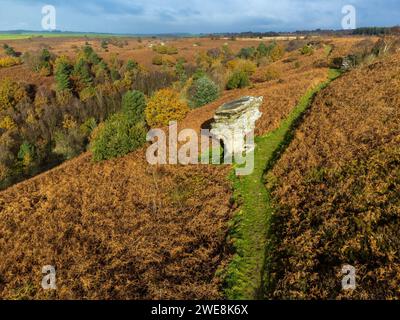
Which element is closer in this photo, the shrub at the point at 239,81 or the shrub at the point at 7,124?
the shrub at the point at 239,81

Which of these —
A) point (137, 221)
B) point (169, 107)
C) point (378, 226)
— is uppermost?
point (169, 107)

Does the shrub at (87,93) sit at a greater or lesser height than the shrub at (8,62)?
lesser

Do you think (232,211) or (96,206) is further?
(96,206)

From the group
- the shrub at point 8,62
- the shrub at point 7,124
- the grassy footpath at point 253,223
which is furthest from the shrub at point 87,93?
the grassy footpath at point 253,223

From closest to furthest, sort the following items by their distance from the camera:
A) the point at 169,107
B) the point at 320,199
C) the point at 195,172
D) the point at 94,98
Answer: the point at 320,199 < the point at 195,172 < the point at 169,107 < the point at 94,98

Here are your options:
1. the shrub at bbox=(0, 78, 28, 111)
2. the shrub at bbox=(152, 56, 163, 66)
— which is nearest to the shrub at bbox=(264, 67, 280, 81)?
the shrub at bbox=(0, 78, 28, 111)

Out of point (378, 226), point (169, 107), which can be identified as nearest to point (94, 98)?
point (169, 107)

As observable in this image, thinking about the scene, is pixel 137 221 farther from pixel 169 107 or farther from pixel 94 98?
pixel 94 98

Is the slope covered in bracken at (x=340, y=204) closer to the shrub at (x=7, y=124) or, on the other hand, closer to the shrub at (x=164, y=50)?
the shrub at (x=7, y=124)
